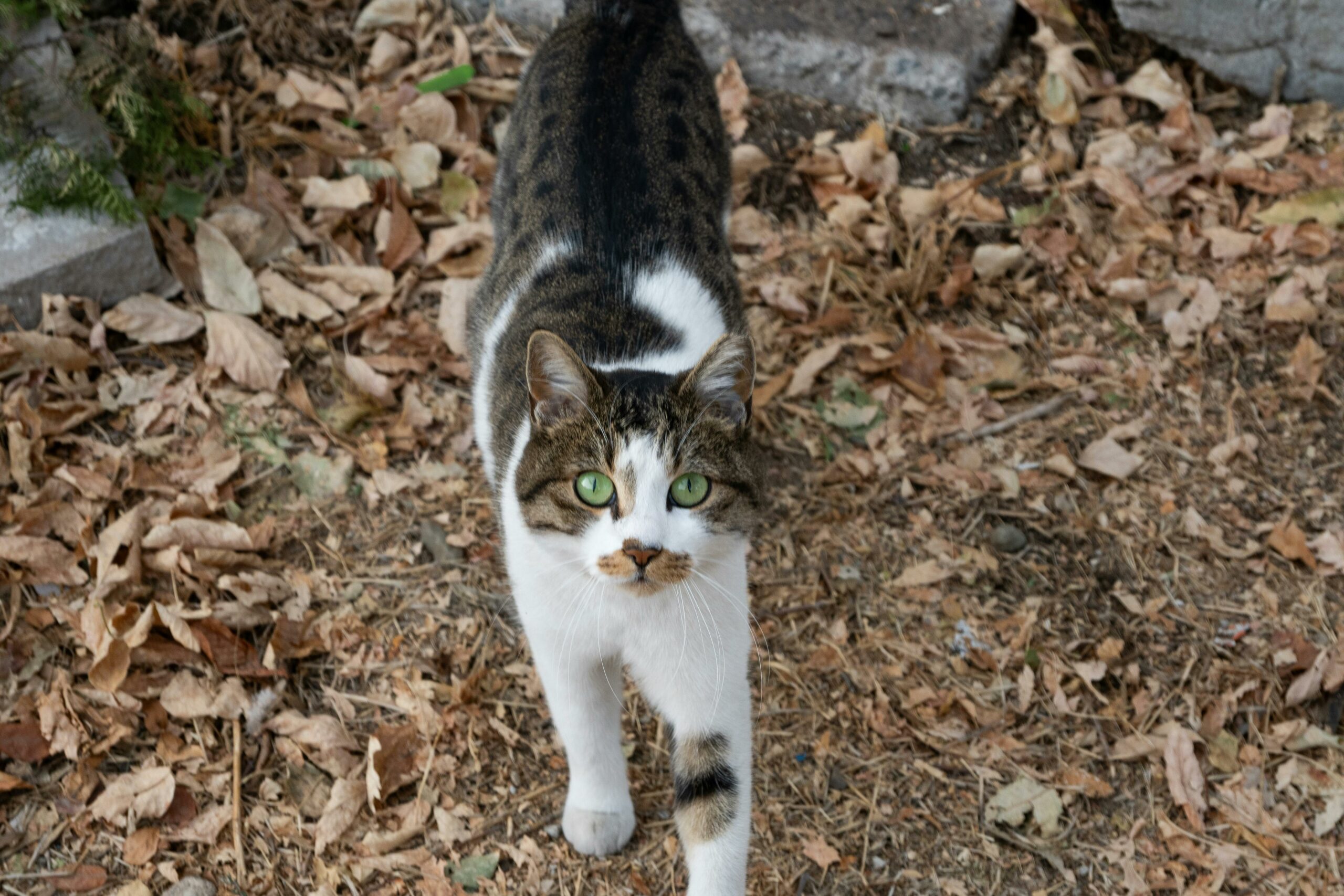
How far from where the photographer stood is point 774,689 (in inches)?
126

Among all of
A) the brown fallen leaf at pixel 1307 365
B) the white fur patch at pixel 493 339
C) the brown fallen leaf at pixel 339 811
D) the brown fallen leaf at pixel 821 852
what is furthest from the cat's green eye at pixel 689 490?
the brown fallen leaf at pixel 1307 365

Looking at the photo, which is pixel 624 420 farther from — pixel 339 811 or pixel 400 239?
pixel 400 239

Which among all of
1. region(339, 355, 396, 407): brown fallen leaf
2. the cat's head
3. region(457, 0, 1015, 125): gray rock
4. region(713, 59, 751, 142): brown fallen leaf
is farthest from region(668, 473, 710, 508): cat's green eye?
region(457, 0, 1015, 125): gray rock

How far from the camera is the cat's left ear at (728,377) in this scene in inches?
92.4

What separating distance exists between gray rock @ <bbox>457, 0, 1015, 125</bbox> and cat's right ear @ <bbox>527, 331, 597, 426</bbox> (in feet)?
9.15

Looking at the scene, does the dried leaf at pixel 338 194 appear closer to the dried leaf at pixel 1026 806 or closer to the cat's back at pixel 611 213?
the cat's back at pixel 611 213

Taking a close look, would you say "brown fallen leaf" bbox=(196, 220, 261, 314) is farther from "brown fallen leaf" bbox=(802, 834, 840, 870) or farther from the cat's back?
"brown fallen leaf" bbox=(802, 834, 840, 870)

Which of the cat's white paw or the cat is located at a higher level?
the cat

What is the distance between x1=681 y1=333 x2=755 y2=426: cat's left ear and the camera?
92.4 inches

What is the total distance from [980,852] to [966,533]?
3.22 ft

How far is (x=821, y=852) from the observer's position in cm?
289

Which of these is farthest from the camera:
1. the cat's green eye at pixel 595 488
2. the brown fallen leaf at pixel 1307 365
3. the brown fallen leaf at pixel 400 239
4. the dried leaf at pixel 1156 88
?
the dried leaf at pixel 1156 88

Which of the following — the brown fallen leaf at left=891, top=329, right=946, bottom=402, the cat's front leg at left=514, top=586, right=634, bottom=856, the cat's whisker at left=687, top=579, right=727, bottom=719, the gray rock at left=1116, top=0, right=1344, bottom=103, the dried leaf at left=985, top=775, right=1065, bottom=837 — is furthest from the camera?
the gray rock at left=1116, top=0, right=1344, bottom=103

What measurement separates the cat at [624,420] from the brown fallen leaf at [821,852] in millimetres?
329
